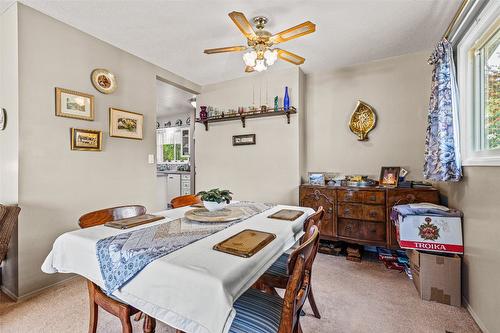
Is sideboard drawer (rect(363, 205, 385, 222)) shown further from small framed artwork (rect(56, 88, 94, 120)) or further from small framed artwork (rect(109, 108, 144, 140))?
small framed artwork (rect(56, 88, 94, 120))

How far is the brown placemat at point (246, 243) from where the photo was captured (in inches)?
39.8

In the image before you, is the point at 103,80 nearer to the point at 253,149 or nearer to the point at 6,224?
the point at 6,224

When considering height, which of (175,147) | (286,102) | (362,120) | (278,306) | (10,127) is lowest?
(278,306)

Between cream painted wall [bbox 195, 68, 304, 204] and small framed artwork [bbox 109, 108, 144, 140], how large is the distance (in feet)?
4.07

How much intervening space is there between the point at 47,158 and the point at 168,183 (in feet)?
12.3

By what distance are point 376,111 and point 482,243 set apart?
1917mm

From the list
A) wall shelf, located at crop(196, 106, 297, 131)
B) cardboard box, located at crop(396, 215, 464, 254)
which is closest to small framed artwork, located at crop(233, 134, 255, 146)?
wall shelf, located at crop(196, 106, 297, 131)

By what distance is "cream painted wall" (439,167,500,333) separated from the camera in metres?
1.49

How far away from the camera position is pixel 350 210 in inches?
110

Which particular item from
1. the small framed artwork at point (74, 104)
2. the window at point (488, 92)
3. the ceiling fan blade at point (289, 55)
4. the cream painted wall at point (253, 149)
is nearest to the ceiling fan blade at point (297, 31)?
the ceiling fan blade at point (289, 55)

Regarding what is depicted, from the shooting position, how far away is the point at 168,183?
585 cm

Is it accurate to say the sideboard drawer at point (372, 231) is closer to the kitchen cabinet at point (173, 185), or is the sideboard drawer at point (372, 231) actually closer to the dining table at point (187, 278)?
the dining table at point (187, 278)

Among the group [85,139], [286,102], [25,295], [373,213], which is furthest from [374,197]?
[25,295]

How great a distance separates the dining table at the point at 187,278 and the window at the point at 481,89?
173cm
